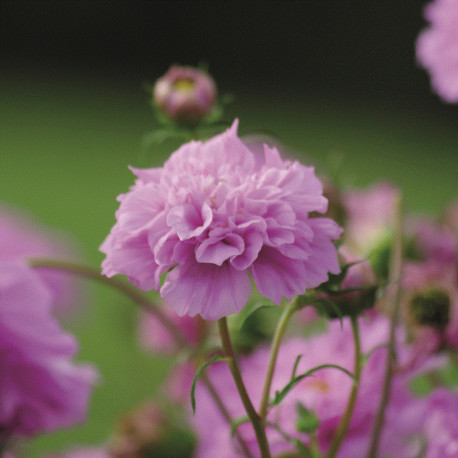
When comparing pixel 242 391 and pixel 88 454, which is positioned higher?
pixel 242 391

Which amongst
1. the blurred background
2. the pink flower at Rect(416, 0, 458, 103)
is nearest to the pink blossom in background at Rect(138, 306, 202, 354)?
the pink flower at Rect(416, 0, 458, 103)

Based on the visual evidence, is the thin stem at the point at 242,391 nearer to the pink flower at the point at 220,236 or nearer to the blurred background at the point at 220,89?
the pink flower at the point at 220,236

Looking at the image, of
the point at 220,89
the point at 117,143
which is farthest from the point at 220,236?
the point at 220,89

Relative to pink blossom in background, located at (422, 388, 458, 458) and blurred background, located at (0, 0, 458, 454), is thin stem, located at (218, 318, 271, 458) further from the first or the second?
blurred background, located at (0, 0, 458, 454)

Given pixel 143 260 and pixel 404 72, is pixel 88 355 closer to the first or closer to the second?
pixel 143 260

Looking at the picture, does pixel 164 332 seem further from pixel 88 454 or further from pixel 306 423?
pixel 306 423
